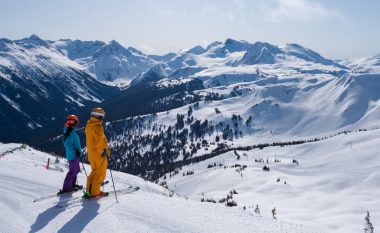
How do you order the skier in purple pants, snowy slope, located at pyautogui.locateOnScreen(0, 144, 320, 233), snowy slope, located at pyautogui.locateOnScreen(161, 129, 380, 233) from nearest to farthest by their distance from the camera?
snowy slope, located at pyautogui.locateOnScreen(0, 144, 320, 233), the skier in purple pants, snowy slope, located at pyautogui.locateOnScreen(161, 129, 380, 233)

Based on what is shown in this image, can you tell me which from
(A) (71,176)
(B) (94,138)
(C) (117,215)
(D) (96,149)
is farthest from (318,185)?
(C) (117,215)

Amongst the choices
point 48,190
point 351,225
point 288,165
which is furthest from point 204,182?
Answer: point 48,190

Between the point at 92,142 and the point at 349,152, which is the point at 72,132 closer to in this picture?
the point at 92,142

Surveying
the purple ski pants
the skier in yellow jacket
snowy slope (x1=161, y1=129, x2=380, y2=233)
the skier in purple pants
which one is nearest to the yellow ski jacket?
the skier in yellow jacket

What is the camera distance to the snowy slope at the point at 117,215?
12.2 meters

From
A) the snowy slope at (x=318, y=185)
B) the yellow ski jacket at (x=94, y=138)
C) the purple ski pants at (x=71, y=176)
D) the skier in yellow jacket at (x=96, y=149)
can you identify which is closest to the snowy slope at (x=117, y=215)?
the purple ski pants at (x=71, y=176)

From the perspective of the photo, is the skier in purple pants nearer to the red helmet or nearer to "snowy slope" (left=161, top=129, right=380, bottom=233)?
the red helmet

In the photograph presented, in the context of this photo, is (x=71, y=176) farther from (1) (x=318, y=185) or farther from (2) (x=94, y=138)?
(1) (x=318, y=185)

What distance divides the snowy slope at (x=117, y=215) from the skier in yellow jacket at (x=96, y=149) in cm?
72

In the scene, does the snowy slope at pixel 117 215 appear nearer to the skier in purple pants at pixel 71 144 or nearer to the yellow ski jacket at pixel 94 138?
the skier in purple pants at pixel 71 144

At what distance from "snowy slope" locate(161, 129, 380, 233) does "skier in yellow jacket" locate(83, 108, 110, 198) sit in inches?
439

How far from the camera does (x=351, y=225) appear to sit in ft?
114

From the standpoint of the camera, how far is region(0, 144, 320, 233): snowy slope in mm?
12203

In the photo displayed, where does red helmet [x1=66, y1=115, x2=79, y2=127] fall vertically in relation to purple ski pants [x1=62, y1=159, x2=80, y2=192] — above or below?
above
